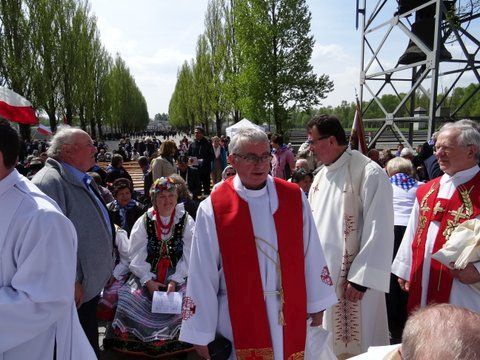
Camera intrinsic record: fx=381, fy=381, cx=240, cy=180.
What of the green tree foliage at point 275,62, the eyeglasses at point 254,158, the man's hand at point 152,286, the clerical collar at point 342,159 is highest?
the green tree foliage at point 275,62

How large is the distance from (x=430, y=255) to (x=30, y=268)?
252cm

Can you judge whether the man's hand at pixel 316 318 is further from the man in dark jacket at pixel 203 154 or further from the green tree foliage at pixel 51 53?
the green tree foliage at pixel 51 53

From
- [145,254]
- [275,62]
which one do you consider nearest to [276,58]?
[275,62]

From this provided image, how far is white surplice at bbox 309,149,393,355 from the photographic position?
2.70 meters

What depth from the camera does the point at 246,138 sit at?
219 centimetres

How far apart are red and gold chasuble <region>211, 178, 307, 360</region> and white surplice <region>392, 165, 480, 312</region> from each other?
3.51ft

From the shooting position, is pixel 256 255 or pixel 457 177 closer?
pixel 256 255

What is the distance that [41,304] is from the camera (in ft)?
5.08

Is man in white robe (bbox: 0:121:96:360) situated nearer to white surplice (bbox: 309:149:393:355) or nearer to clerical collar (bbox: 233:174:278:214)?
clerical collar (bbox: 233:174:278:214)

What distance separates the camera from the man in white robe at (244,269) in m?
2.14

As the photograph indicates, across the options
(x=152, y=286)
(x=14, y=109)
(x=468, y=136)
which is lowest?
(x=152, y=286)

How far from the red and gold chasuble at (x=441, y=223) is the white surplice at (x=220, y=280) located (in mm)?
857

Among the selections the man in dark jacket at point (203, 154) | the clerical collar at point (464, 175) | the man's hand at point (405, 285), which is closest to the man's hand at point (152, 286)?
the man's hand at point (405, 285)

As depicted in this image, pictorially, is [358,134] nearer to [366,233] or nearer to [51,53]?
[366,233]
